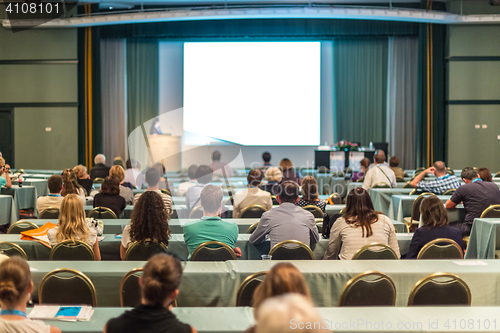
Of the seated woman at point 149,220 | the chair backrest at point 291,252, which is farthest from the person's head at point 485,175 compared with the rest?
the seated woman at point 149,220

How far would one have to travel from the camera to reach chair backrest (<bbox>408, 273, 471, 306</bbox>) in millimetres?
2697

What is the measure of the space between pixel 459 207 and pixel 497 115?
393 inches

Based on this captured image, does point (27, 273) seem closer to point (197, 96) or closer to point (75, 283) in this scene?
point (75, 283)

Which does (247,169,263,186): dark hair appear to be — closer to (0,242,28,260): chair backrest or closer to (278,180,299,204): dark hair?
(278,180,299,204): dark hair

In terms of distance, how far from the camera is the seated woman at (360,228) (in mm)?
3783

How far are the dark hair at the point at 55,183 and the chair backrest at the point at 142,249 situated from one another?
2628 millimetres

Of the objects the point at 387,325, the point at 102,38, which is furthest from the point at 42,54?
the point at 387,325

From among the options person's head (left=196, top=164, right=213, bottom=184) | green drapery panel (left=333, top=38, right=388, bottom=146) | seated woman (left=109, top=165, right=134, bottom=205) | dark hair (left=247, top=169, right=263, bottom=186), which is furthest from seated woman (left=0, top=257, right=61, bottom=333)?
green drapery panel (left=333, top=38, right=388, bottom=146)

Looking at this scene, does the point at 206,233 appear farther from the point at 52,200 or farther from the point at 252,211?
the point at 52,200

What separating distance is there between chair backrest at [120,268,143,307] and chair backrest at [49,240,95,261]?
938mm

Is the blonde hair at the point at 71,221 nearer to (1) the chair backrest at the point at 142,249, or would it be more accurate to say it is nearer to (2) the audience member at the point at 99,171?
(1) the chair backrest at the point at 142,249

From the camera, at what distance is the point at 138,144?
16.4m

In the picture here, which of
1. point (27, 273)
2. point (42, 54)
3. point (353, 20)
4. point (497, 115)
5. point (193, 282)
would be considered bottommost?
point (193, 282)

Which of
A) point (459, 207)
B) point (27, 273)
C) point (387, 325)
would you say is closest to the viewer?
point (27, 273)
